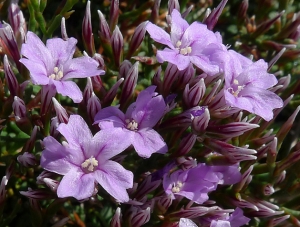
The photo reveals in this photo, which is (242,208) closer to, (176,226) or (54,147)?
(176,226)

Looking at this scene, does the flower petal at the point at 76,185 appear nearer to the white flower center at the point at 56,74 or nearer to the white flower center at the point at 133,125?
the white flower center at the point at 133,125

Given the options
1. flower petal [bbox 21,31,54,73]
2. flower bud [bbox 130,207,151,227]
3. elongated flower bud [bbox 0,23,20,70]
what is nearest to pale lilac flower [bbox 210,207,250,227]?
flower bud [bbox 130,207,151,227]

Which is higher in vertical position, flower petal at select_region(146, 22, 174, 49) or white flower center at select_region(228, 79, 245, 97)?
flower petal at select_region(146, 22, 174, 49)

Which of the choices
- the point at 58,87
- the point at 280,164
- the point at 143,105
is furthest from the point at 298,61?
the point at 58,87

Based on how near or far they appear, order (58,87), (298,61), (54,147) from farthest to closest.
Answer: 1. (298,61)
2. (58,87)
3. (54,147)

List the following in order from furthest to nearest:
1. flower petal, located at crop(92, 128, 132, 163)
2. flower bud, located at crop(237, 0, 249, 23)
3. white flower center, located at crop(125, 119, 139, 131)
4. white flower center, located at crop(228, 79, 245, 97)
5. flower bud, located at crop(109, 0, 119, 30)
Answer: flower bud, located at crop(237, 0, 249, 23)
flower bud, located at crop(109, 0, 119, 30)
white flower center, located at crop(228, 79, 245, 97)
white flower center, located at crop(125, 119, 139, 131)
flower petal, located at crop(92, 128, 132, 163)

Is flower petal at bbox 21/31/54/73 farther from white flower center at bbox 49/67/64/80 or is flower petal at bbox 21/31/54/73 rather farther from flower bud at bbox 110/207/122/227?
flower bud at bbox 110/207/122/227

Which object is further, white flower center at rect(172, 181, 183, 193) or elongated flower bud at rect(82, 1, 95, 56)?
elongated flower bud at rect(82, 1, 95, 56)
